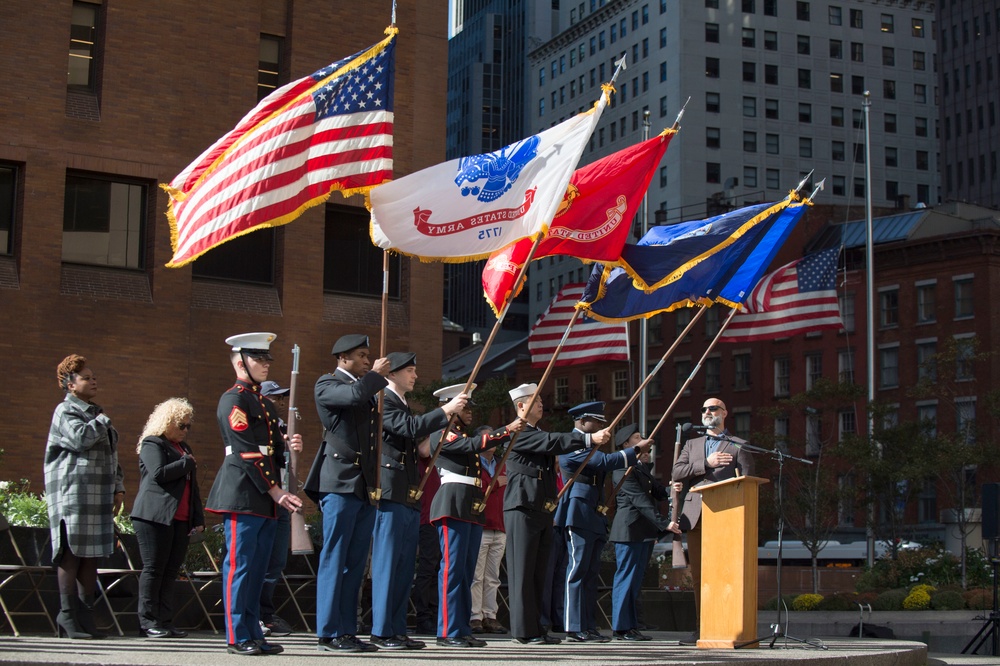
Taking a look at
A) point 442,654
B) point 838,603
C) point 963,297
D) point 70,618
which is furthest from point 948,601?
point 963,297

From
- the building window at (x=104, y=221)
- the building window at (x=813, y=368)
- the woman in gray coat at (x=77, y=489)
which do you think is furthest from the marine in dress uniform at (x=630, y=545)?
the building window at (x=813, y=368)

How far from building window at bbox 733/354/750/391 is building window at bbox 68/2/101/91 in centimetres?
6038

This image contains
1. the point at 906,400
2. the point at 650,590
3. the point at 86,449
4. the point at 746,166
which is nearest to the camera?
the point at 86,449

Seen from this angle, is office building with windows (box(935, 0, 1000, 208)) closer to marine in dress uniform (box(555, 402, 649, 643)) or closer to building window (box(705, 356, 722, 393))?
building window (box(705, 356, 722, 393))

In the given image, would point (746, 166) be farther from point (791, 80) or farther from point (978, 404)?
point (978, 404)

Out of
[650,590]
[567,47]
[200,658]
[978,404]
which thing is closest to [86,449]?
[200,658]

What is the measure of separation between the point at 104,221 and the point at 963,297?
5360 centimetres

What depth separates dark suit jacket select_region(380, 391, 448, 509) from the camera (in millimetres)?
11891

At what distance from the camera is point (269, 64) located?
31.1m

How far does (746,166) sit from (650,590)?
91158 millimetres

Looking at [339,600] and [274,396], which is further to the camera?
[274,396]

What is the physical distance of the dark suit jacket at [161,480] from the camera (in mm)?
13609

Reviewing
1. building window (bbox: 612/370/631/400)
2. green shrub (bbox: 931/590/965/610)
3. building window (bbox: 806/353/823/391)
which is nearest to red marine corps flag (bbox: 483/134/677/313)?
green shrub (bbox: 931/590/965/610)

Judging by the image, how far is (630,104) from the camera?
114 meters
